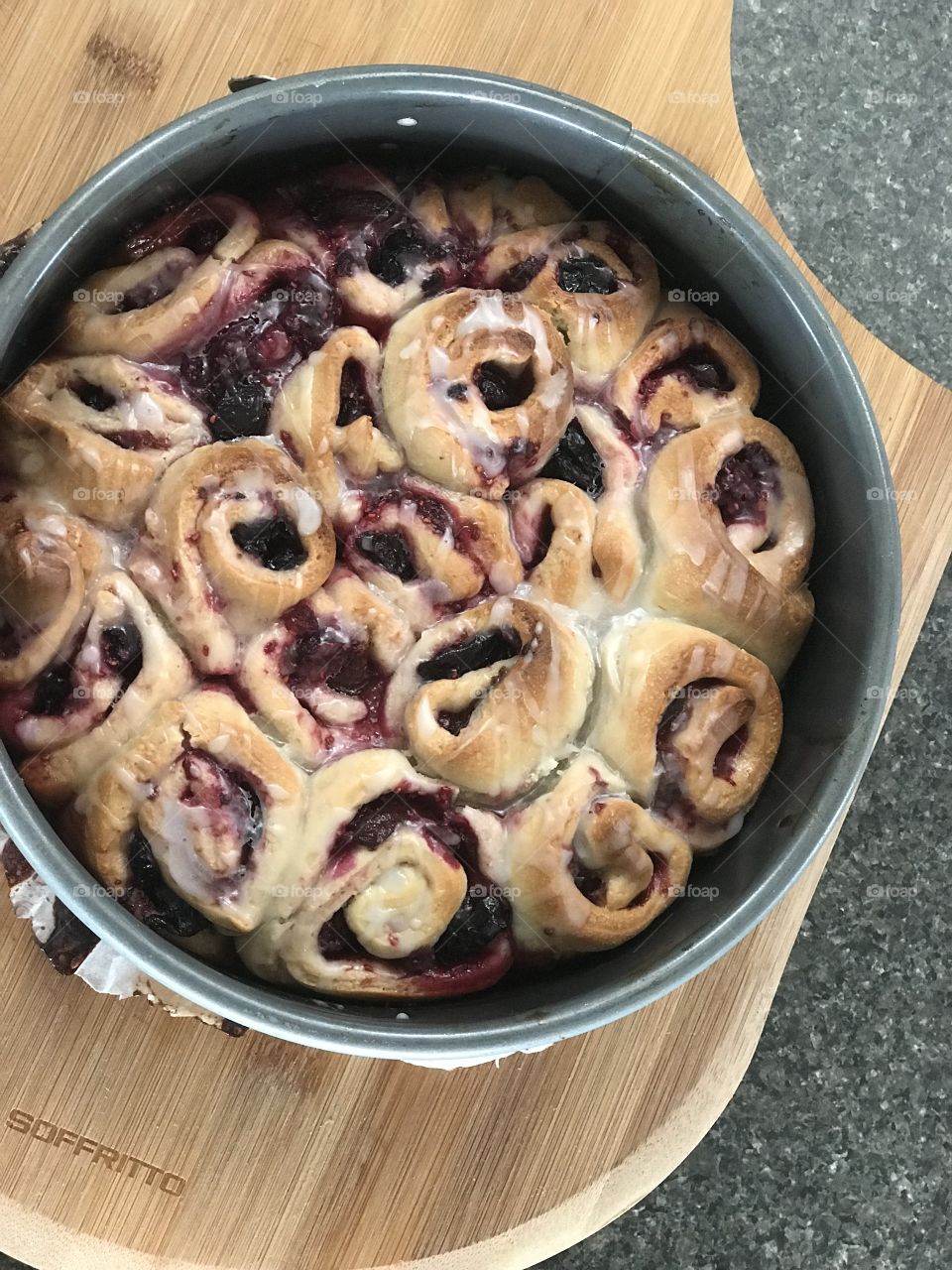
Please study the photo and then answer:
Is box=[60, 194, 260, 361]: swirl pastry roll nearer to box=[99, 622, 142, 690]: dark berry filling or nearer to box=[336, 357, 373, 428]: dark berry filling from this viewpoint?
box=[336, 357, 373, 428]: dark berry filling

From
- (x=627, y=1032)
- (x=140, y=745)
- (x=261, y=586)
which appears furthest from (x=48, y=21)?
(x=627, y=1032)

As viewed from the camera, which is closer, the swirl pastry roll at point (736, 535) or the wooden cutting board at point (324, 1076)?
the swirl pastry roll at point (736, 535)

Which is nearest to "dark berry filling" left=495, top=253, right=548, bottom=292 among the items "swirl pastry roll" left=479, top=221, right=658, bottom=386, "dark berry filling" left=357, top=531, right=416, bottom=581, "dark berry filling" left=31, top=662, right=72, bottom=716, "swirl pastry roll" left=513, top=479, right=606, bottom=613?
"swirl pastry roll" left=479, top=221, right=658, bottom=386

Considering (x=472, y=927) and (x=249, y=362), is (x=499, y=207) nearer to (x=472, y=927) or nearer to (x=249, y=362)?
(x=249, y=362)

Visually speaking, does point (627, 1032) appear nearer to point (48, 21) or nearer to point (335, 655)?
point (335, 655)

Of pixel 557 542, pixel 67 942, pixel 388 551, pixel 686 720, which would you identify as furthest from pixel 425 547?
pixel 67 942

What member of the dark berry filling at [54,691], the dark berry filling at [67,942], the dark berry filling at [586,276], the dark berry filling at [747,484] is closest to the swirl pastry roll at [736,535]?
the dark berry filling at [747,484]

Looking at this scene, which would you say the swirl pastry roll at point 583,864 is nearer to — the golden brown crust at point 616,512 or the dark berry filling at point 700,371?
the golden brown crust at point 616,512
